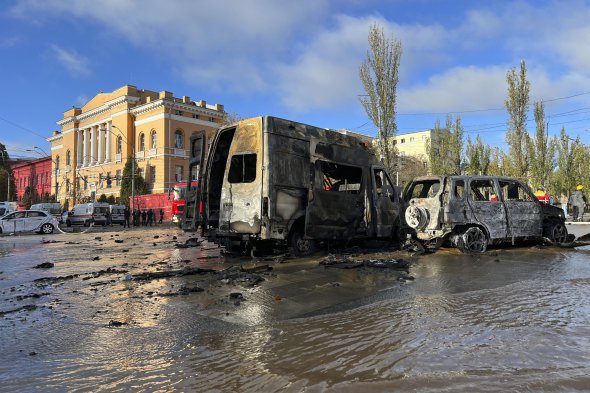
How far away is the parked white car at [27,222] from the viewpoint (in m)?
23.8

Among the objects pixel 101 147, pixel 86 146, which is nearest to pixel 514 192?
pixel 101 147

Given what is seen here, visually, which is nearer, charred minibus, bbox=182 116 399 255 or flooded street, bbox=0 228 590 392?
flooded street, bbox=0 228 590 392

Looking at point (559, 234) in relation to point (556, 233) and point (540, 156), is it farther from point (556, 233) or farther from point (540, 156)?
point (540, 156)

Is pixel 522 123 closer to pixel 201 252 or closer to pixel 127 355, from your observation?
pixel 201 252

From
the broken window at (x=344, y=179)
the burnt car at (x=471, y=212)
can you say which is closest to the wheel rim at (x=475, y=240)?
the burnt car at (x=471, y=212)

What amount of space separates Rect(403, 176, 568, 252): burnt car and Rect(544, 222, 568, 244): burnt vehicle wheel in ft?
1.02

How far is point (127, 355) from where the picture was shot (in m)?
3.63

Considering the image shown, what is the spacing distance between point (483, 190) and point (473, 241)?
4.38 feet

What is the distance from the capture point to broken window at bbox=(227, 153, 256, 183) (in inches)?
344

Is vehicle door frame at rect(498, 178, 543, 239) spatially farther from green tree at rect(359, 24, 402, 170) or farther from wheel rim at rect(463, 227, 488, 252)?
green tree at rect(359, 24, 402, 170)

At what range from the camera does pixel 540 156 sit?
31.7 m

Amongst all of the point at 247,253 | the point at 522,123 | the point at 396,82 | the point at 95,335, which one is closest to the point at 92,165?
the point at 396,82

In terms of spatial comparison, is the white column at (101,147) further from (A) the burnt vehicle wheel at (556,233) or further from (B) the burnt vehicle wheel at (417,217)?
(A) the burnt vehicle wheel at (556,233)

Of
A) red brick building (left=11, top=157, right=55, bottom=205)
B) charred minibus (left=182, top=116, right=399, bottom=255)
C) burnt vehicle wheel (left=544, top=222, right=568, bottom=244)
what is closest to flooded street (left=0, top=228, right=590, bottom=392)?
charred minibus (left=182, top=116, right=399, bottom=255)
